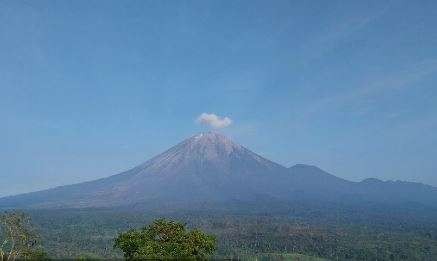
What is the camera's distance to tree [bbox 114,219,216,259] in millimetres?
48094

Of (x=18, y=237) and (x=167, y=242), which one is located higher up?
(x=18, y=237)

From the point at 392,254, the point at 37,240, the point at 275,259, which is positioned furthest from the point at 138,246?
the point at 392,254

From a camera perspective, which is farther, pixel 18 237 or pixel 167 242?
pixel 18 237

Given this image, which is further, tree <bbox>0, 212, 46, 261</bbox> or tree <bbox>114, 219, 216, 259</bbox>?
tree <bbox>0, 212, 46, 261</bbox>

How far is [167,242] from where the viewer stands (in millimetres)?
49719

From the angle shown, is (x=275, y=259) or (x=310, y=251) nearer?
(x=275, y=259)

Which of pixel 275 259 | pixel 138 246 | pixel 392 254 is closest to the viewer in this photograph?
pixel 138 246

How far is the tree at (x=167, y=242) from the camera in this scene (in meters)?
48.1

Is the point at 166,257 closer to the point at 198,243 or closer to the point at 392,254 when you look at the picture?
the point at 198,243

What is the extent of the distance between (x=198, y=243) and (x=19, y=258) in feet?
62.8

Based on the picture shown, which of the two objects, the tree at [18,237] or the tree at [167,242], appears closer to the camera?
the tree at [167,242]

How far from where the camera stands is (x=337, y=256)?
188 meters

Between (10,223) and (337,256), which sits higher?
(10,223)

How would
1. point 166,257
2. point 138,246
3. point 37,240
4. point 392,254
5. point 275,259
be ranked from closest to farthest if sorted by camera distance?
point 166,257
point 138,246
point 37,240
point 275,259
point 392,254
